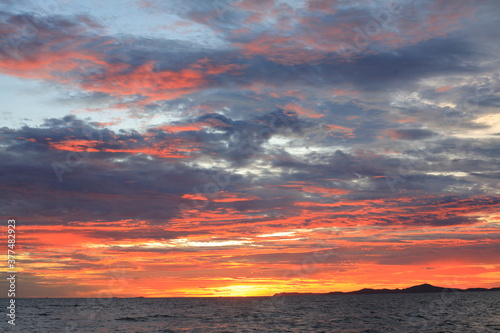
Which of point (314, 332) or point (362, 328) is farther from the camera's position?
point (362, 328)

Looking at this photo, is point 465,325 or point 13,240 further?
point 465,325

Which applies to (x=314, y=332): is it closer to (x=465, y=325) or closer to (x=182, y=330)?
(x=182, y=330)

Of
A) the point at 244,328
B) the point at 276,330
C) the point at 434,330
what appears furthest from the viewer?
the point at 244,328

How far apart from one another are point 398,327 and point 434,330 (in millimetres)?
7135

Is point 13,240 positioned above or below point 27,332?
above

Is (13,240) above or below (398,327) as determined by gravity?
above

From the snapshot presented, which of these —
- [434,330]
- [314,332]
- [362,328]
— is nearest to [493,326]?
[434,330]

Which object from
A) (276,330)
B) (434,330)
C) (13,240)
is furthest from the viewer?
(276,330)

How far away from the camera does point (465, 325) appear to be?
82.6m

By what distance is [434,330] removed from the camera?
74625 mm

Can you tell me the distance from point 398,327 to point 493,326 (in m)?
17.0

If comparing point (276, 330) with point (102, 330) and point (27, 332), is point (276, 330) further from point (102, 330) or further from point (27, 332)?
point (27, 332)

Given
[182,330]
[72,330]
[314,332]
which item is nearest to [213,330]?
[182,330]

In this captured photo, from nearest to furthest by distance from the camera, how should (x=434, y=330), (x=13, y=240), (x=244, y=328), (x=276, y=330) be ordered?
1. (x=13, y=240)
2. (x=434, y=330)
3. (x=276, y=330)
4. (x=244, y=328)
